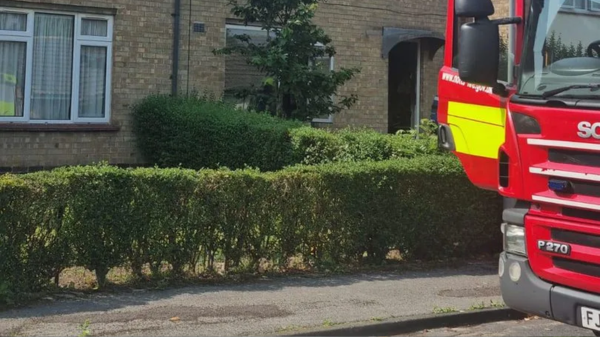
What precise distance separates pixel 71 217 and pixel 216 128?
5.34 m

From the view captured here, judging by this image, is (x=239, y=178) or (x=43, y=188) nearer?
(x=43, y=188)

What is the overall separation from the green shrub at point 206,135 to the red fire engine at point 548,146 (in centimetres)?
548

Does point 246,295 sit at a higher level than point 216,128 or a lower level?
lower

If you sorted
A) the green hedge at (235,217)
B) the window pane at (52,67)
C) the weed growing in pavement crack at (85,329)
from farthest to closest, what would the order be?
the window pane at (52,67), the green hedge at (235,217), the weed growing in pavement crack at (85,329)

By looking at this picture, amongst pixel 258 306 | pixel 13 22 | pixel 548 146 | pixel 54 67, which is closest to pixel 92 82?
pixel 54 67

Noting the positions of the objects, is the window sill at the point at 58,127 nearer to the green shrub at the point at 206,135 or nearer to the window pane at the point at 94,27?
the green shrub at the point at 206,135

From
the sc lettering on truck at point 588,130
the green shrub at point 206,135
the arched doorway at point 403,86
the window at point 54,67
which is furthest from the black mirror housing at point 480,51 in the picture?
the arched doorway at point 403,86

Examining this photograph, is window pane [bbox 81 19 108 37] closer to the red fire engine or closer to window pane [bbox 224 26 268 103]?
window pane [bbox 224 26 268 103]

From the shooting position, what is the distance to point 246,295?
7863 mm

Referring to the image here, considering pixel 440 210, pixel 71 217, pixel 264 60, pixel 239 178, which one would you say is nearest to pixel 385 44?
pixel 264 60

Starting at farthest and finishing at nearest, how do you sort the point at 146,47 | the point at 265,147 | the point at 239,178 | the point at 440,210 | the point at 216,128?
the point at 146,47 → the point at 216,128 → the point at 265,147 → the point at 440,210 → the point at 239,178

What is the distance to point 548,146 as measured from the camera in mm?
5582

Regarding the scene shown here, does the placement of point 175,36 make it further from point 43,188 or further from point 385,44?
point 43,188

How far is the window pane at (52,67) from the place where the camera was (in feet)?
43.6
